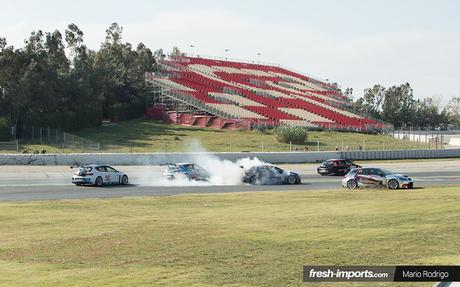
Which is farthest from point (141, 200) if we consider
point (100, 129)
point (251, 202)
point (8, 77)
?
point (100, 129)

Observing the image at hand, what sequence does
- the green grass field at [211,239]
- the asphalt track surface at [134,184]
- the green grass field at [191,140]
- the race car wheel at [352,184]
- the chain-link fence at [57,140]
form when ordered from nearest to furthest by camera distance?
the green grass field at [211,239] → the asphalt track surface at [134,184] → the race car wheel at [352,184] → the chain-link fence at [57,140] → the green grass field at [191,140]

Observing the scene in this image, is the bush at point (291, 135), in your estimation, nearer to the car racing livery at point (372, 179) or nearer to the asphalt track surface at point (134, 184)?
the asphalt track surface at point (134, 184)

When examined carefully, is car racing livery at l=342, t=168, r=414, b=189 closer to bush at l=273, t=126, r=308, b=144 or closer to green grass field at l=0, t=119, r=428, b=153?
green grass field at l=0, t=119, r=428, b=153

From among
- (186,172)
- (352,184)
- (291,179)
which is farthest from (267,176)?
(352,184)

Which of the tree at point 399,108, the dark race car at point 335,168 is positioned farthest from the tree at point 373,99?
the dark race car at point 335,168

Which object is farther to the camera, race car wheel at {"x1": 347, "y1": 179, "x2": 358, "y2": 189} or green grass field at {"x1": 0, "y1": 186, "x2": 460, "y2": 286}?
race car wheel at {"x1": 347, "y1": 179, "x2": 358, "y2": 189}

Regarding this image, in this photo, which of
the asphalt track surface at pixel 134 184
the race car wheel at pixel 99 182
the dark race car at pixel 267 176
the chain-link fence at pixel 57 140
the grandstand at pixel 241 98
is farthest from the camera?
the grandstand at pixel 241 98

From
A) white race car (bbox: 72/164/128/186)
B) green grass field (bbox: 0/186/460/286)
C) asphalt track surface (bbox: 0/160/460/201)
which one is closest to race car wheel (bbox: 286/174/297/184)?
asphalt track surface (bbox: 0/160/460/201)

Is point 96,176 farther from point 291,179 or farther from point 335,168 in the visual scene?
point 335,168

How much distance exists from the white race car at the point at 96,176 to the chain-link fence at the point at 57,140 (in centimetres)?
1407

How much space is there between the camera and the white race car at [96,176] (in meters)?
35.2

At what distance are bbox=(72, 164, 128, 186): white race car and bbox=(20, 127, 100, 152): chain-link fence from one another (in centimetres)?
1407

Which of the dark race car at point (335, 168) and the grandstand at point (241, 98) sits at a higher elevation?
the grandstand at point (241, 98)

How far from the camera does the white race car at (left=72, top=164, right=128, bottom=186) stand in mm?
35156
